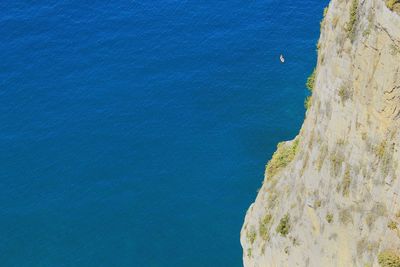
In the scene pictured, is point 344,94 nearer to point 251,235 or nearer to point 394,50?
point 394,50

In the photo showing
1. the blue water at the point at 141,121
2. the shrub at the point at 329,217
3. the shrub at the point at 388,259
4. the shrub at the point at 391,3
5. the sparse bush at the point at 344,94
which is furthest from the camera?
the blue water at the point at 141,121

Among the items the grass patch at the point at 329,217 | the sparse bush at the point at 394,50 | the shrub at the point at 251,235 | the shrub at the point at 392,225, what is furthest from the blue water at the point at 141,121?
the sparse bush at the point at 394,50

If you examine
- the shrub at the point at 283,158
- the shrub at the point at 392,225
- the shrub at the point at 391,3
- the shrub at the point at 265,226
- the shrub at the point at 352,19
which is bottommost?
the shrub at the point at 392,225

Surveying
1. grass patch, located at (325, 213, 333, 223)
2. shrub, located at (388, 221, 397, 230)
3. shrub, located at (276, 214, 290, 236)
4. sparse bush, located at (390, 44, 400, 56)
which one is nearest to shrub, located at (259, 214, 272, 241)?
shrub, located at (276, 214, 290, 236)

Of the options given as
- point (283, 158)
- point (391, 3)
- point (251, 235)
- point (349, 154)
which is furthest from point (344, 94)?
point (251, 235)

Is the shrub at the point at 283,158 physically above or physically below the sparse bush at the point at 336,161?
above

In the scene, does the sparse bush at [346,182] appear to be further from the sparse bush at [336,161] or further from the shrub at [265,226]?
the shrub at [265,226]

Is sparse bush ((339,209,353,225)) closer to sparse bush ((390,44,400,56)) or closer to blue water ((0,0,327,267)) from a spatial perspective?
sparse bush ((390,44,400,56))

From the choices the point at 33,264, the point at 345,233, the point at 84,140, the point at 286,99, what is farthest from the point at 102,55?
the point at 345,233
